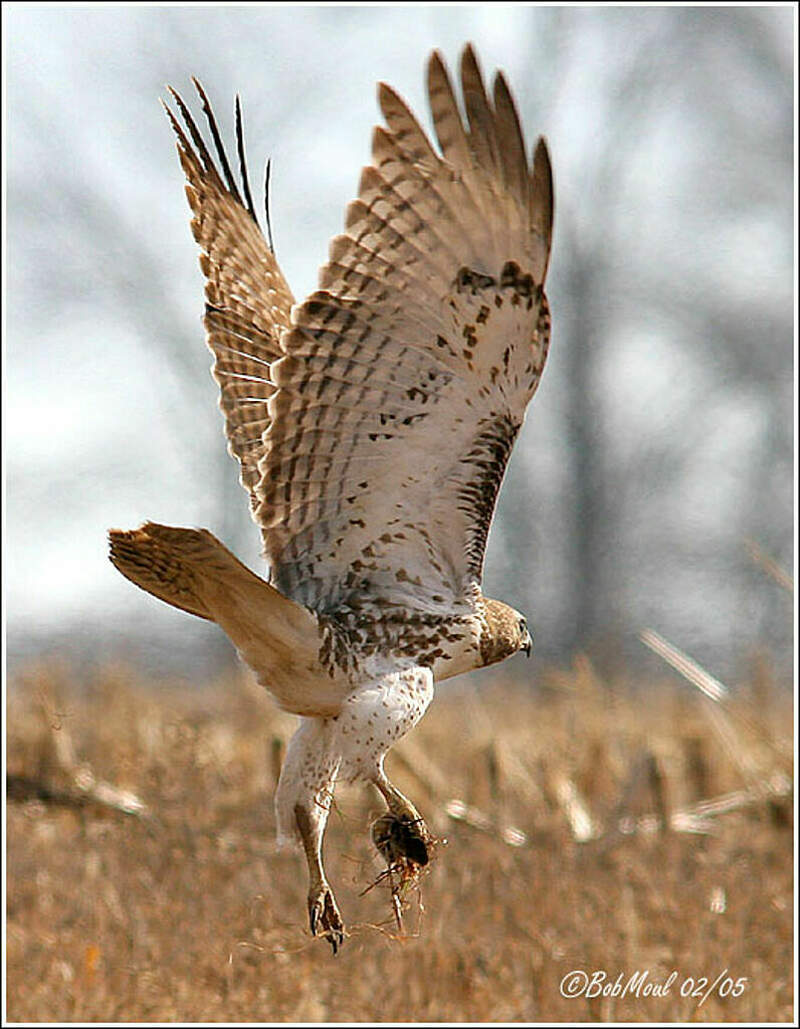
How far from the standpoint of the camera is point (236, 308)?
3768 mm

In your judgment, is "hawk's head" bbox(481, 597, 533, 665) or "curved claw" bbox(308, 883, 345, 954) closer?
"curved claw" bbox(308, 883, 345, 954)

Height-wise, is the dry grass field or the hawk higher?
the hawk

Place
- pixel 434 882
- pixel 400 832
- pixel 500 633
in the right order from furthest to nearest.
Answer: pixel 434 882
pixel 500 633
pixel 400 832

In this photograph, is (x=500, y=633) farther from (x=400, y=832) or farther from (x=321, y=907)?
(x=321, y=907)

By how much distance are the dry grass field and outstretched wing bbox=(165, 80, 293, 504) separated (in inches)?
63.2

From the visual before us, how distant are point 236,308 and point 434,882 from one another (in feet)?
10.6

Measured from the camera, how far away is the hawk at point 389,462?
2.90m

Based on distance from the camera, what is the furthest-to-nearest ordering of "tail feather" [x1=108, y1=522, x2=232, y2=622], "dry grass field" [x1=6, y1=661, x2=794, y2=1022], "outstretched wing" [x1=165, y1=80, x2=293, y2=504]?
"dry grass field" [x1=6, y1=661, x2=794, y2=1022]
"outstretched wing" [x1=165, y1=80, x2=293, y2=504]
"tail feather" [x1=108, y1=522, x2=232, y2=622]

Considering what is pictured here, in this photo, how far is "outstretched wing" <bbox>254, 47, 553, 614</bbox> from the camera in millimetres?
2902

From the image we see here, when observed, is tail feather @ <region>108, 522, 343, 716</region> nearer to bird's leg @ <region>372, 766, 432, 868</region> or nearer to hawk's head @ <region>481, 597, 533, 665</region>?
bird's leg @ <region>372, 766, 432, 868</region>

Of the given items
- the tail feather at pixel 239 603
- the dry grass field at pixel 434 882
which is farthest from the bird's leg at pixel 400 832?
the dry grass field at pixel 434 882

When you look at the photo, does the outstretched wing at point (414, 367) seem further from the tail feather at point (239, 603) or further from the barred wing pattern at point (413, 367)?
the tail feather at point (239, 603)

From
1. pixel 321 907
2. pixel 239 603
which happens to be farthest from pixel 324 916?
pixel 239 603

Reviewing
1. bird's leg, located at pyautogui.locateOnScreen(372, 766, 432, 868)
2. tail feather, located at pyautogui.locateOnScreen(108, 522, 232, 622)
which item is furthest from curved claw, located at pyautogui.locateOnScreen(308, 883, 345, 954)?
tail feather, located at pyautogui.locateOnScreen(108, 522, 232, 622)
